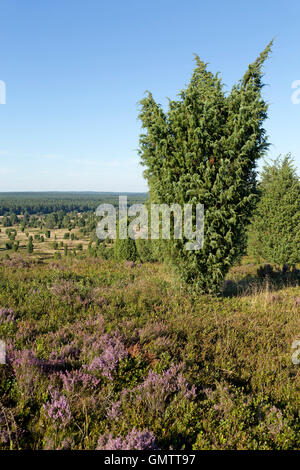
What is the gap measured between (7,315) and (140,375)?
3323 mm

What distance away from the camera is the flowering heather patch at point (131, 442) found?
2.65 m

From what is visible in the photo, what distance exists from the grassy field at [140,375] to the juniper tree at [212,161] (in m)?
2.14

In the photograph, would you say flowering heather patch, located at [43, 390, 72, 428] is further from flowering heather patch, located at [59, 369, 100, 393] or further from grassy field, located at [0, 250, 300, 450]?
flowering heather patch, located at [59, 369, 100, 393]

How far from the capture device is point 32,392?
329cm

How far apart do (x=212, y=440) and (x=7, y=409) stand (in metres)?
2.40

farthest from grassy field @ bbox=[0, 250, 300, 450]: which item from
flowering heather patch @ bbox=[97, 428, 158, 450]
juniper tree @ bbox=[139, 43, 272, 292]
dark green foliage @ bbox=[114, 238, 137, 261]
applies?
dark green foliage @ bbox=[114, 238, 137, 261]

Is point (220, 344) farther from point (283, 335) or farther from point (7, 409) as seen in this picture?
point (7, 409)

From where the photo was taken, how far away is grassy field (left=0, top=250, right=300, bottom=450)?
2926 millimetres

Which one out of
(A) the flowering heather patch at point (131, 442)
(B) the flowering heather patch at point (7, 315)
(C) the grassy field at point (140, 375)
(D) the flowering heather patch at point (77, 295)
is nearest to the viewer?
A: (A) the flowering heather patch at point (131, 442)

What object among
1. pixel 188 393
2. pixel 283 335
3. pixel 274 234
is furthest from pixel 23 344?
pixel 274 234

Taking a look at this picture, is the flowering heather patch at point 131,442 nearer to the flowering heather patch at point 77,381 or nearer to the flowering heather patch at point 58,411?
the flowering heather patch at point 58,411

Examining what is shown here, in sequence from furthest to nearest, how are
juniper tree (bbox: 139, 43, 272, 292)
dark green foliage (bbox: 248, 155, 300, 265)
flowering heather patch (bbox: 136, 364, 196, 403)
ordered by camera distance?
1. dark green foliage (bbox: 248, 155, 300, 265)
2. juniper tree (bbox: 139, 43, 272, 292)
3. flowering heather patch (bbox: 136, 364, 196, 403)

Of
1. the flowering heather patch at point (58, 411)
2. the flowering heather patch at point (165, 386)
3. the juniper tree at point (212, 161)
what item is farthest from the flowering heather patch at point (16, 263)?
the flowering heather patch at point (165, 386)

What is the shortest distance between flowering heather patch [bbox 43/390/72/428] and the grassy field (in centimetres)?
1
